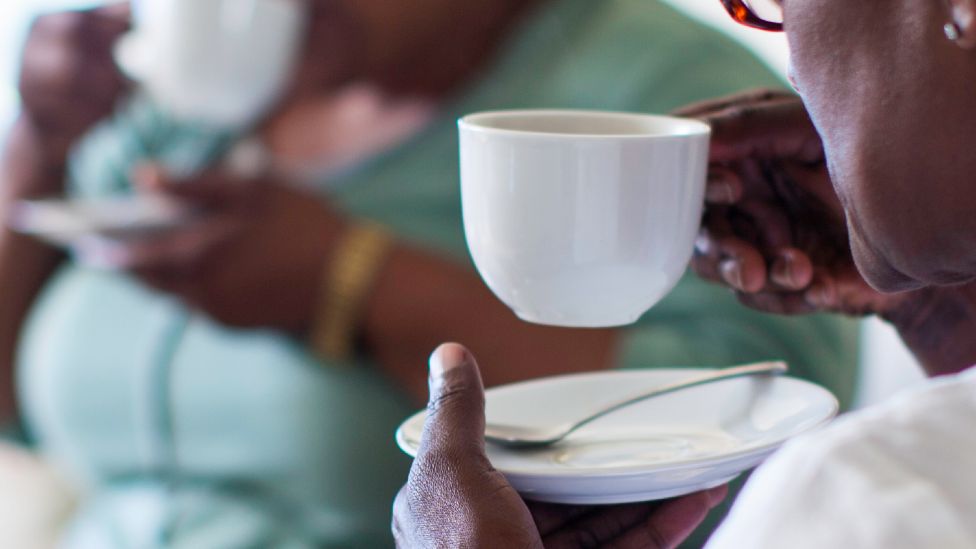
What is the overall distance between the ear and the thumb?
8.8 inches

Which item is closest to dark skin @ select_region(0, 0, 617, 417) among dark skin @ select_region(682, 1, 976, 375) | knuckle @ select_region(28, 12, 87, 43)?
knuckle @ select_region(28, 12, 87, 43)

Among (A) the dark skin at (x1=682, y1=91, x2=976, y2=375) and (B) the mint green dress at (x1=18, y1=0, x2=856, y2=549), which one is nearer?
(A) the dark skin at (x1=682, y1=91, x2=976, y2=375)

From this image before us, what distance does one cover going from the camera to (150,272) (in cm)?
96

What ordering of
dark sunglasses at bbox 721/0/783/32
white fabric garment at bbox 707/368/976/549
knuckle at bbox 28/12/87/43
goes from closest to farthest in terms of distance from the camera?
1. white fabric garment at bbox 707/368/976/549
2. dark sunglasses at bbox 721/0/783/32
3. knuckle at bbox 28/12/87/43

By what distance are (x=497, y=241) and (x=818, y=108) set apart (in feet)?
0.50

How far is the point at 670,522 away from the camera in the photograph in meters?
0.46

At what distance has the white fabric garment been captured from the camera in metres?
0.23

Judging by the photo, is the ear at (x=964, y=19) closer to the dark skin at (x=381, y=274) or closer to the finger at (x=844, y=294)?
the finger at (x=844, y=294)

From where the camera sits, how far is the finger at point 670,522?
1.49ft

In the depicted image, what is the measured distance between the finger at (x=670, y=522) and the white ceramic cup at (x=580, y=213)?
3.4 inches

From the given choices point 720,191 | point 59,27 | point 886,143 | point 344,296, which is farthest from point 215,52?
point 886,143

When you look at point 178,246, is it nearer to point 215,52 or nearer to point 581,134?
point 215,52

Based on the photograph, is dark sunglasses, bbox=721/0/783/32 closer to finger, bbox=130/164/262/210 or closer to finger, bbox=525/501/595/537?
finger, bbox=525/501/595/537

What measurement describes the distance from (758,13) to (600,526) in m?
0.24
